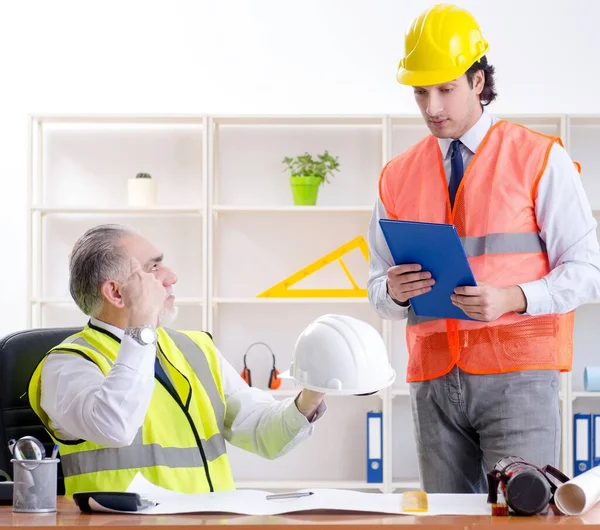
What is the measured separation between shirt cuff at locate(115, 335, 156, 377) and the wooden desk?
40 cm

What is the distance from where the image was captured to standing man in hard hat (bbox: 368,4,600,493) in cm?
202

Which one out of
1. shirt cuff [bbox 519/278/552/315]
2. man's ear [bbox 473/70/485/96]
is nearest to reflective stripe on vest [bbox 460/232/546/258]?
shirt cuff [bbox 519/278/552/315]

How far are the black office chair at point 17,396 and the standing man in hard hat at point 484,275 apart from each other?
0.79 metres

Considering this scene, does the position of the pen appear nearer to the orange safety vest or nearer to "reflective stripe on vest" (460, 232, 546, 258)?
the orange safety vest

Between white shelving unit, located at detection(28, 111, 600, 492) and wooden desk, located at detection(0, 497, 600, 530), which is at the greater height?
white shelving unit, located at detection(28, 111, 600, 492)

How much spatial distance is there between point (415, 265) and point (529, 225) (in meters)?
0.29

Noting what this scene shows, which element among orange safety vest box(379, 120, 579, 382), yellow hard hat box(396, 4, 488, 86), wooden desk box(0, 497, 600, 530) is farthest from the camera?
yellow hard hat box(396, 4, 488, 86)

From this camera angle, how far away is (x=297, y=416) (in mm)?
1828

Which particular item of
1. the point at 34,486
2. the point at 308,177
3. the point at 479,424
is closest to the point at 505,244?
the point at 479,424

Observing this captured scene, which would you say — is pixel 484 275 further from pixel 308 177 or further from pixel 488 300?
pixel 308 177

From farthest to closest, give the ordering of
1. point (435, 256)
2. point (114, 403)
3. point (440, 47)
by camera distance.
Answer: point (440, 47), point (435, 256), point (114, 403)

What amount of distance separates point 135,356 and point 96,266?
13.5 inches

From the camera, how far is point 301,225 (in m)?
4.57

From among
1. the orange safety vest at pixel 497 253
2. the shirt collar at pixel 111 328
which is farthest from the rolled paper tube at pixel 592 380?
the shirt collar at pixel 111 328
